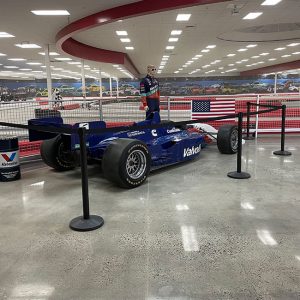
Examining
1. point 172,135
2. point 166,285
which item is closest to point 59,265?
point 166,285

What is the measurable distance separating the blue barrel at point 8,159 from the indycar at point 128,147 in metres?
0.45

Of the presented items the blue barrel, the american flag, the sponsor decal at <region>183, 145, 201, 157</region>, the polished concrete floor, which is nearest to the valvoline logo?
the blue barrel

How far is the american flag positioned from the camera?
837 centimetres

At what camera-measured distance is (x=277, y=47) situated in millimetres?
17250

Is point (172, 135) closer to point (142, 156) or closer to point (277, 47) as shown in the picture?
point (142, 156)

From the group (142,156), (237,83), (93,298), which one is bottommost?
(93,298)

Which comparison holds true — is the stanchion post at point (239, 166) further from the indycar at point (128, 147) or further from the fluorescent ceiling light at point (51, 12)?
the fluorescent ceiling light at point (51, 12)

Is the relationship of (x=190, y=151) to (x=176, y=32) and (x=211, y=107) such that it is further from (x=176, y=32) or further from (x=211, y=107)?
(x=176, y=32)

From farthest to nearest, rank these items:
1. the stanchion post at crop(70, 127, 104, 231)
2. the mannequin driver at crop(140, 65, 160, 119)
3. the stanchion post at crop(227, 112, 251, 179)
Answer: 1. the mannequin driver at crop(140, 65, 160, 119)
2. the stanchion post at crop(227, 112, 251, 179)
3. the stanchion post at crop(70, 127, 104, 231)

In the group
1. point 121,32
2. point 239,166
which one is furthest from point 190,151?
point 121,32

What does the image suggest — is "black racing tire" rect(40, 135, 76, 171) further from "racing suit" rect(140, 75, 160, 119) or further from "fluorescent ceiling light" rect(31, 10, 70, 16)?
"fluorescent ceiling light" rect(31, 10, 70, 16)

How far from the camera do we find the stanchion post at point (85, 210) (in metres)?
2.94

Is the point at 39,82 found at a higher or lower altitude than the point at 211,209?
higher

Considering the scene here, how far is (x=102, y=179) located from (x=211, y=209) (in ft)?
6.00
